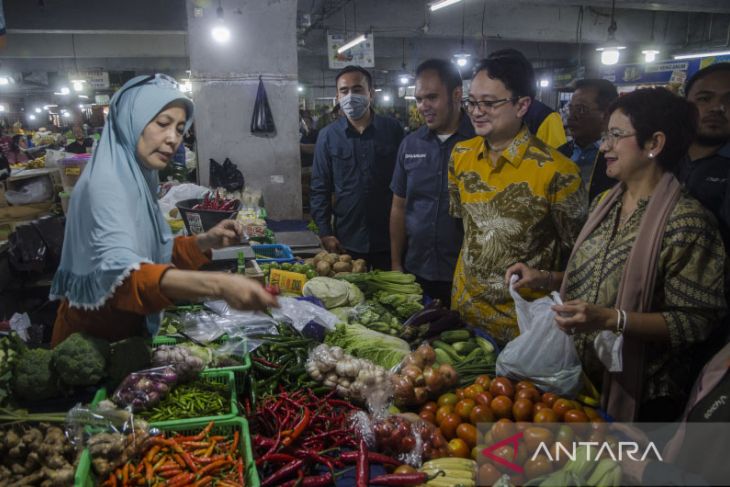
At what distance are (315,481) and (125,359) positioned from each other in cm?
95

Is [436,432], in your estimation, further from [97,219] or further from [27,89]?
[27,89]

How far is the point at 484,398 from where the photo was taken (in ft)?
7.60

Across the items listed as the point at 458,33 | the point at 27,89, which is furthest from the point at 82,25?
the point at 27,89

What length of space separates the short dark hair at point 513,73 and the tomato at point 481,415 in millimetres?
1723

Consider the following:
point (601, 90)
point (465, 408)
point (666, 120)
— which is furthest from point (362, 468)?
point (601, 90)

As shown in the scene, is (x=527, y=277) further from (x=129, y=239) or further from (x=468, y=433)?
(x=129, y=239)

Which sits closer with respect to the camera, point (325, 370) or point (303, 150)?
point (325, 370)

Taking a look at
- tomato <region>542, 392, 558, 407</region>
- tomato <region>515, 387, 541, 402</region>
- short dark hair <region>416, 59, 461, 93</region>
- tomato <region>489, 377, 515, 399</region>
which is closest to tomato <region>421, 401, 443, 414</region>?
tomato <region>489, 377, 515, 399</region>

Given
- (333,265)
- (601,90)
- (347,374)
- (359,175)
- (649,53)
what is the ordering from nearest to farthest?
(347,374) → (333,265) → (601,90) → (359,175) → (649,53)

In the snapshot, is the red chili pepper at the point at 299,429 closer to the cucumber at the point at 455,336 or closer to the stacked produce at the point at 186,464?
the stacked produce at the point at 186,464

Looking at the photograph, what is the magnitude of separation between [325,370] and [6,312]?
4747 millimetres

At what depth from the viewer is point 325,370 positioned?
2641 millimetres

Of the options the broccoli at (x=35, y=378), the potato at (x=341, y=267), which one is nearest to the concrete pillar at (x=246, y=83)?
the potato at (x=341, y=267)

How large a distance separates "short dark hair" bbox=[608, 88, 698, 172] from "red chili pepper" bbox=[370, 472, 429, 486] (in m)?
1.75
